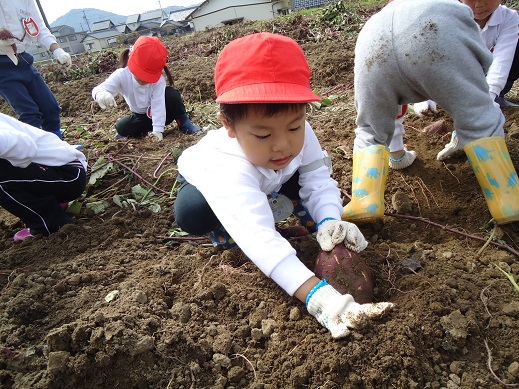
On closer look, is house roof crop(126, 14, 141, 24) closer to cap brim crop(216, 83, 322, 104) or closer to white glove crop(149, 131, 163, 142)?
white glove crop(149, 131, 163, 142)

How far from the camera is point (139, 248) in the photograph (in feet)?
7.06

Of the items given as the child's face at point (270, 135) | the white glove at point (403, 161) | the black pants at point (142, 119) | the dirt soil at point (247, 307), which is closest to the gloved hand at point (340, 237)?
the dirt soil at point (247, 307)

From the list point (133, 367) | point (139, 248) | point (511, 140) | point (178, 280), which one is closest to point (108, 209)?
point (139, 248)

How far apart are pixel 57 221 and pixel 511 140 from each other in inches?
116

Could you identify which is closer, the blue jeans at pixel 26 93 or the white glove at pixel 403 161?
the white glove at pixel 403 161

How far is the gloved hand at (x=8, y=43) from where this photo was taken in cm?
323

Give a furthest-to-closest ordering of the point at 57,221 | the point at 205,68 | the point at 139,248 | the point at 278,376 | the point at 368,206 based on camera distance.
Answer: the point at 205,68 < the point at 57,221 < the point at 139,248 < the point at 368,206 < the point at 278,376

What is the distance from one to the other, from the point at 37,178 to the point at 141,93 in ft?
6.50

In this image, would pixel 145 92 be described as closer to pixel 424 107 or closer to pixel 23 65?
pixel 23 65

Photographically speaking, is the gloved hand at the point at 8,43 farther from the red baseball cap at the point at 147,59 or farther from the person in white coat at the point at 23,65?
the red baseball cap at the point at 147,59

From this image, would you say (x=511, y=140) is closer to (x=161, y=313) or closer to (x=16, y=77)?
(x=161, y=313)

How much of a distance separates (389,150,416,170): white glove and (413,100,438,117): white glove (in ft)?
2.16

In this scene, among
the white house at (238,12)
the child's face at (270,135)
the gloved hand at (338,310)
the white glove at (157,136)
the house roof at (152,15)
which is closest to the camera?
the gloved hand at (338,310)

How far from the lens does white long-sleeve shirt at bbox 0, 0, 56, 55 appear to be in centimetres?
339
